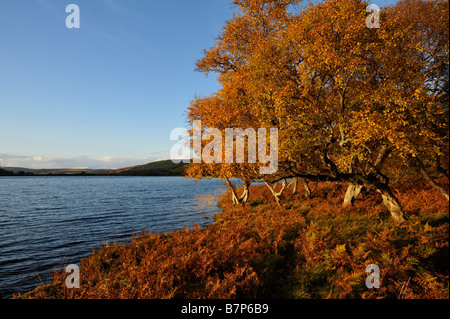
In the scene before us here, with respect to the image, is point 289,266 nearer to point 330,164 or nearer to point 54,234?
point 330,164

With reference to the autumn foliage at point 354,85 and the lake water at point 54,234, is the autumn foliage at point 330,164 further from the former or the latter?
the lake water at point 54,234

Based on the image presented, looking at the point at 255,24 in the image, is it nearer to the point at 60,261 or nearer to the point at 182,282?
the point at 182,282

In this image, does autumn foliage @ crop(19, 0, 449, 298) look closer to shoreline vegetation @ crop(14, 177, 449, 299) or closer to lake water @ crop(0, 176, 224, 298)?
shoreline vegetation @ crop(14, 177, 449, 299)

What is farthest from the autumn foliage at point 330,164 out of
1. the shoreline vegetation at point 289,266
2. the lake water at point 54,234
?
the lake water at point 54,234

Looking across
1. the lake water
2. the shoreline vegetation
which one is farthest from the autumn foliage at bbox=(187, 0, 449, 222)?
the lake water

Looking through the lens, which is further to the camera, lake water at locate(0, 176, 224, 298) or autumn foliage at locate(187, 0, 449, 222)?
lake water at locate(0, 176, 224, 298)

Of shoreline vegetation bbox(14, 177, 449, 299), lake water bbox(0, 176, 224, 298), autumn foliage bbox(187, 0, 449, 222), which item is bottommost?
lake water bbox(0, 176, 224, 298)

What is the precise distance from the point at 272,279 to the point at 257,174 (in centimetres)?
922

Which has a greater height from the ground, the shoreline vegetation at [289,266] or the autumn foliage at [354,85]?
the autumn foliage at [354,85]

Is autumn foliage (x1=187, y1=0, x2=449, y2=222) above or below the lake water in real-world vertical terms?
above

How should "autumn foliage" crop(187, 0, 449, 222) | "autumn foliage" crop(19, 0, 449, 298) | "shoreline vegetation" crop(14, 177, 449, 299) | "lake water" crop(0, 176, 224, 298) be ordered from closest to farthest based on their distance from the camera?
"shoreline vegetation" crop(14, 177, 449, 299) < "autumn foliage" crop(19, 0, 449, 298) < "autumn foliage" crop(187, 0, 449, 222) < "lake water" crop(0, 176, 224, 298)

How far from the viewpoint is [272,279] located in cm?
937
